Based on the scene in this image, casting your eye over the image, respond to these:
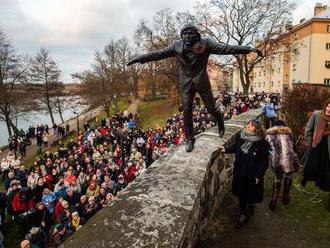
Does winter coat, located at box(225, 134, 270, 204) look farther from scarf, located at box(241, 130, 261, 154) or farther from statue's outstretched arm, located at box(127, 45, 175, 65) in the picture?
statue's outstretched arm, located at box(127, 45, 175, 65)

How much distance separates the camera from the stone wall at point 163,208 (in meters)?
2.17

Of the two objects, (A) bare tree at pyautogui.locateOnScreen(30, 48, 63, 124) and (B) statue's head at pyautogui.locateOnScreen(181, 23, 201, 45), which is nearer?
(B) statue's head at pyautogui.locateOnScreen(181, 23, 201, 45)

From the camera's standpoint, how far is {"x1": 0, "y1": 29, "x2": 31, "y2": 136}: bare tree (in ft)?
88.9

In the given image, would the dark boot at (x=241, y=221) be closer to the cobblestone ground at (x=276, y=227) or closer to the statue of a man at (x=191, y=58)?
the cobblestone ground at (x=276, y=227)

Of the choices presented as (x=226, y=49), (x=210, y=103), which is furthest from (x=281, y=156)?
(x=226, y=49)

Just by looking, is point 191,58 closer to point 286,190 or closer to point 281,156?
point 281,156

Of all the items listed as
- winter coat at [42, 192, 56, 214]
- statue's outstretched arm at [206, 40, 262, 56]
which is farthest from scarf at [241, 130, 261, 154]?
winter coat at [42, 192, 56, 214]

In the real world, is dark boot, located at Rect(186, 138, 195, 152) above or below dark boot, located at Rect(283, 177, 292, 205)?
above

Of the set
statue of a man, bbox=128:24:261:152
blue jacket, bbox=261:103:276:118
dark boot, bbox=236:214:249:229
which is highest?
statue of a man, bbox=128:24:261:152

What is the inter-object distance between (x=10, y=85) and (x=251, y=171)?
30.1 m

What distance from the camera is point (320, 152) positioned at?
15.3 feet

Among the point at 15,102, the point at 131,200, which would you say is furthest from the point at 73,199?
the point at 15,102

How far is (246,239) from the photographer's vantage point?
3814 millimetres

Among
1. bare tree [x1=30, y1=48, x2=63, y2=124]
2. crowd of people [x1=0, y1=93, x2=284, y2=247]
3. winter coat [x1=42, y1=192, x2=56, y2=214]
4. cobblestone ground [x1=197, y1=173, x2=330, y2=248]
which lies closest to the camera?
cobblestone ground [x1=197, y1=173, x2=330, y2=248]
